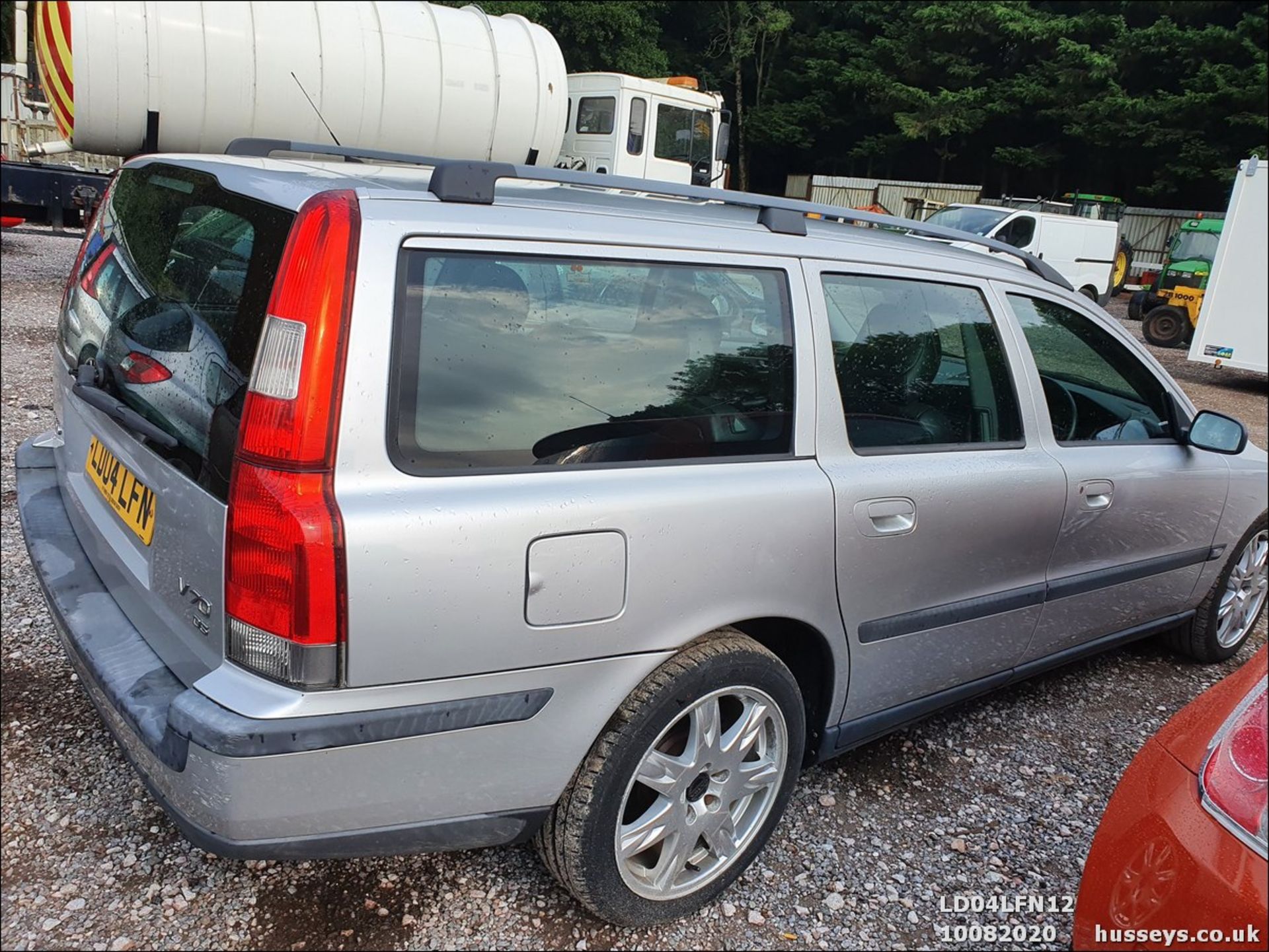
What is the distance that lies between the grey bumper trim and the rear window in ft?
1.35

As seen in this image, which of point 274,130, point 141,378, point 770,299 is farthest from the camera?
point 274,130

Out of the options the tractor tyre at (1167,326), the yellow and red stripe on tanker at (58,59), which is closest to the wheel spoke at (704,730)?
the yellow and red stripe on tanker at (58,59)

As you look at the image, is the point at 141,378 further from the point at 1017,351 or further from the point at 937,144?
the point at 937,144

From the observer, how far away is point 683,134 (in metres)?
13.7

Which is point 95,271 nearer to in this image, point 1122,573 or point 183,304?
point 183,304

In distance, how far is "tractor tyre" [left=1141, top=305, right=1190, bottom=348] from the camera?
15078mm

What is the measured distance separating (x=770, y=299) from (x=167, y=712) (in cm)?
155

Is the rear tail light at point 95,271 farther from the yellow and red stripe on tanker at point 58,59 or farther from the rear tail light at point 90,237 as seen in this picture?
the yellow and red stripe on tanker at point 58,59

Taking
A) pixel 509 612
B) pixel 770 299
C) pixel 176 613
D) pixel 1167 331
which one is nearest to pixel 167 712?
pixel 176 613

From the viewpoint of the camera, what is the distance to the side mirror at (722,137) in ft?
45.5

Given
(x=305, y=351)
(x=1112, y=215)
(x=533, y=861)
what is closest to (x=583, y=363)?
(x=305, y=351)

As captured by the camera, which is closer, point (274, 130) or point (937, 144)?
point (274, 130)

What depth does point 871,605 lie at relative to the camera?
8.00 ft

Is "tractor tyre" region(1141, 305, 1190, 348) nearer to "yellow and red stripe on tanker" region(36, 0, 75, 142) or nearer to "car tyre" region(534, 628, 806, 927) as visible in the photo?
"yellow and red stripe on tanker" region(36, 0, 75, 142)
